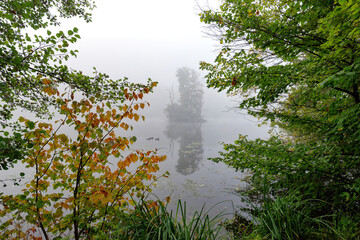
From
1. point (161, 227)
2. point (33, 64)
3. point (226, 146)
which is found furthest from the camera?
point (226, 146)

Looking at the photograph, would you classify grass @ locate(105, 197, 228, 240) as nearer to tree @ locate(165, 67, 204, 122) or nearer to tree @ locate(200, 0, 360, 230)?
tree @ locate(200, 0, 360, 230)

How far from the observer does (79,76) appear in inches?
120

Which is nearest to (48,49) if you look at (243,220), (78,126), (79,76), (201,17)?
(79,76)

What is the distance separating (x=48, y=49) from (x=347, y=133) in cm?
493

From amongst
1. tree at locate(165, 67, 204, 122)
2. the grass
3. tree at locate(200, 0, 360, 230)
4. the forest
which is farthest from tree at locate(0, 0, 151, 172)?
tree at locate(165, 67, 204, 122)

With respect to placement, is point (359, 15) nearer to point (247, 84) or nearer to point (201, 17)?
point (247, 84)

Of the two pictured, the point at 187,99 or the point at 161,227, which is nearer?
the point at 161,227

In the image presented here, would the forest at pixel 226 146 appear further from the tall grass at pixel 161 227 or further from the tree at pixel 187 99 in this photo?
the tree at pixel 187 99

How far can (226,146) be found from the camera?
3691 millimetres

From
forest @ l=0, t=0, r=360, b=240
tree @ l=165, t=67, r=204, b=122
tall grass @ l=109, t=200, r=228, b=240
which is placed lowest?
tall grass @ l=109, t=200, r=228, b=240

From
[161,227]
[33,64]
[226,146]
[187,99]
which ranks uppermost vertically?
[187,99]

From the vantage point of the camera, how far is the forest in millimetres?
1924

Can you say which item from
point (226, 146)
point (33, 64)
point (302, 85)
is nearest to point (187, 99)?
point (226, 146)

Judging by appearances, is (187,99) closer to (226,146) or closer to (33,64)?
(226,146)
